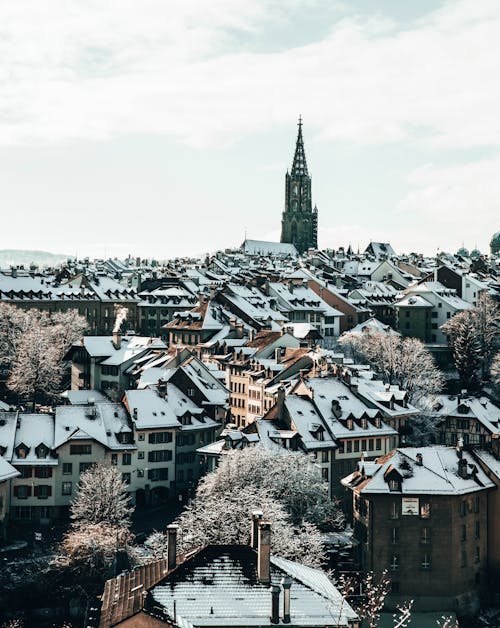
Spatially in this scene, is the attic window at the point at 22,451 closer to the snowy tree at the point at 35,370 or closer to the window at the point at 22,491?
the window at the point at 22,491

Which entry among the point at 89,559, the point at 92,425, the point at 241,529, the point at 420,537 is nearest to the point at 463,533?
the point at 420,537

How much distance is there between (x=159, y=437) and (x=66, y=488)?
9160 mm

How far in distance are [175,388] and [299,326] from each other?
30.7 meters

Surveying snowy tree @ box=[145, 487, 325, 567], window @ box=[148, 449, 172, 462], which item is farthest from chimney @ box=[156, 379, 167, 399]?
snowy tree @ box=[145, 487, 325, 567]

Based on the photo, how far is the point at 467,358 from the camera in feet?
365

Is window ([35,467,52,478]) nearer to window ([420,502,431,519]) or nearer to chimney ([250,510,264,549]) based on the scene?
window ([420,502,431,519])

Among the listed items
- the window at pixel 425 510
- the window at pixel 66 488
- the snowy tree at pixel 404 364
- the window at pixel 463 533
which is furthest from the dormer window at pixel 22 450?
the snowy tree at pixel 404 364

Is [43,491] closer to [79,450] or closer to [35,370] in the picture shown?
[79,450]

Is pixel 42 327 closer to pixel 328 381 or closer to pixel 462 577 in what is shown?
pixel 328 381

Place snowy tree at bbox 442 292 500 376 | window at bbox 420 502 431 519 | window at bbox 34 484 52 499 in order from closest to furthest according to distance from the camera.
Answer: window at bbox 420 502 431 519 → window at bbox 34 484 52 499 → snowy tree at bbox 442 292 500 376

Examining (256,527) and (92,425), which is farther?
(92,425)

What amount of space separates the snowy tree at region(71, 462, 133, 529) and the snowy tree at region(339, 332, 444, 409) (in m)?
36.2

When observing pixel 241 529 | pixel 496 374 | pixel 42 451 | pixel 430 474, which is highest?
pixel 496 374

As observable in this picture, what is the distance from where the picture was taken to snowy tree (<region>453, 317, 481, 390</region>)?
111312 millimetres
